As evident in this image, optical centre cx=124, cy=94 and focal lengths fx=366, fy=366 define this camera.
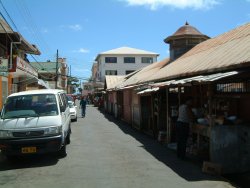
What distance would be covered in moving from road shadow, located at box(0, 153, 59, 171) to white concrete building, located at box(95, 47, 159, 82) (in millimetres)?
68280

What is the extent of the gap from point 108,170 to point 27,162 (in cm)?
273

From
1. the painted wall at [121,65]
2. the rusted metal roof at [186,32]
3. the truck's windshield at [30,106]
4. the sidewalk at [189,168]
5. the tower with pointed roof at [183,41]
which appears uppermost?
the painted wall at [121,65]

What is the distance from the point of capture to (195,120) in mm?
11797

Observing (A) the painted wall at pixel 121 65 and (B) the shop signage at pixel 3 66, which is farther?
(A) the painted wall at pixel 121 65

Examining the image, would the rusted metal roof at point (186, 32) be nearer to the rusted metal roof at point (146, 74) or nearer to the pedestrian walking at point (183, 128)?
the rusted metal roof at point (146, 74)

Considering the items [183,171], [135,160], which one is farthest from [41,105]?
[183,171]

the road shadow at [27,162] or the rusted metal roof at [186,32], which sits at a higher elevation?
the rusted metal roof at [186,32]

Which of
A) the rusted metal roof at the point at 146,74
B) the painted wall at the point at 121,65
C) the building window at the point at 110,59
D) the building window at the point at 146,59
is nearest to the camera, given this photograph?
the rusted metal roof at the point at 146,74

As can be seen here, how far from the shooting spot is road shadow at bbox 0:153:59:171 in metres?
9.91

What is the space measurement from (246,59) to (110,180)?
14.4ft

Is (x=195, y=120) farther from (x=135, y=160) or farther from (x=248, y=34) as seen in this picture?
(x=248, y=34)

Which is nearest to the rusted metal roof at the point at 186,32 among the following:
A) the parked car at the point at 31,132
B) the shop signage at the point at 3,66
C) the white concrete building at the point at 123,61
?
the shop signage at the point at 3,66

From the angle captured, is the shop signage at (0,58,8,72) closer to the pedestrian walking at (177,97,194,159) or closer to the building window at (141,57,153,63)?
the pedestrian walking at (177,97,194,159)

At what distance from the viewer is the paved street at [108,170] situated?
7.80m
